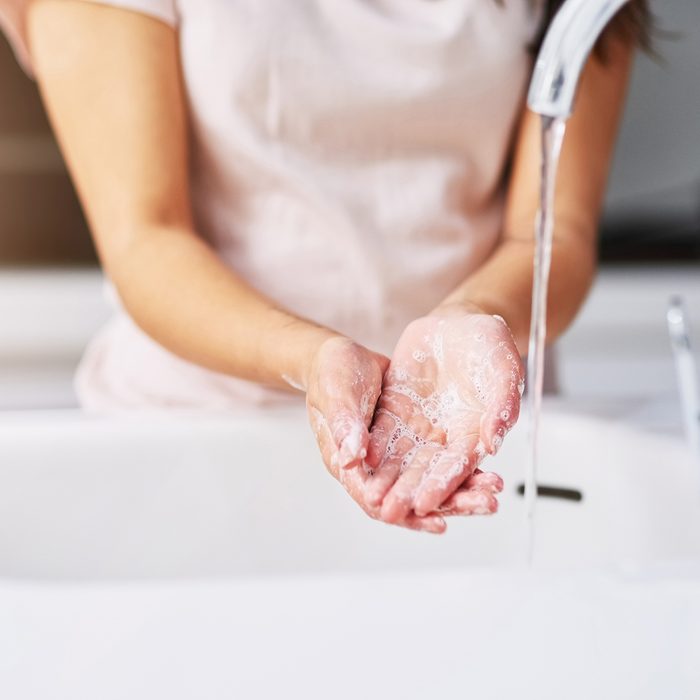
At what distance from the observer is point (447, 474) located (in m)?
0.56

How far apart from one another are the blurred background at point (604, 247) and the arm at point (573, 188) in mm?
612

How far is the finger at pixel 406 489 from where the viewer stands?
0.54m

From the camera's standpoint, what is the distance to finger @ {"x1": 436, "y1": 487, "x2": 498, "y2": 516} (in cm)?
53

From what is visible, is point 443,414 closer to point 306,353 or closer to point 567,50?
point 306,353

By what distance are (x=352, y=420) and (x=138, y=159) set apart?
1.09 ft

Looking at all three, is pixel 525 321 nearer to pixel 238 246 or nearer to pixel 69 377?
pixel 238 246

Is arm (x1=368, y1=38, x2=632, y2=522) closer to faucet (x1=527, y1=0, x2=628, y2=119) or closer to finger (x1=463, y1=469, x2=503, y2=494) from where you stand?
finger (x1=463, y1=469, x2=503, y2=494)

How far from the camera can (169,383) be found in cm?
88

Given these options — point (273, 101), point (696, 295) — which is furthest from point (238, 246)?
point (696, 295)

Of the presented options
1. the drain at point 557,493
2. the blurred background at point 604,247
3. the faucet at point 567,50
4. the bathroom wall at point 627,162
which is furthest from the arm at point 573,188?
the bathroom wall at point 627,162

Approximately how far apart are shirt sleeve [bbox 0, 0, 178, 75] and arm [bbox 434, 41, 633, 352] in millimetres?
308

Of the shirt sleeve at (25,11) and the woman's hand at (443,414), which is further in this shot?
the shirt sleeve at (25,11)

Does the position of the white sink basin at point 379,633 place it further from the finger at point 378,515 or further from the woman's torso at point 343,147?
the woman's torso at point 343,147

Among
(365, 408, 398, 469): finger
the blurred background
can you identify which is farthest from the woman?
the blurred background
